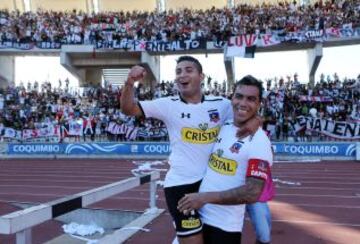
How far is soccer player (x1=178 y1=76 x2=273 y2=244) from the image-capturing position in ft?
9.45

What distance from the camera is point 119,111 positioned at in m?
26.8

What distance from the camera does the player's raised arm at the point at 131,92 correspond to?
3.33m

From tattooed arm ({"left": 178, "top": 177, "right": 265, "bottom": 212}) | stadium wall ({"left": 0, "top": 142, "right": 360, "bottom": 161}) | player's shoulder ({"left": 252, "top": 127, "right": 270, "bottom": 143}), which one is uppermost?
player's shoulder ({"left": 252, "top": 127, "right": 270, "bottom": 143})

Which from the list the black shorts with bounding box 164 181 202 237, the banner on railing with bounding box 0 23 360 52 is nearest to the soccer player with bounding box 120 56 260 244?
the black shorts with bounding box 164 181 202 237

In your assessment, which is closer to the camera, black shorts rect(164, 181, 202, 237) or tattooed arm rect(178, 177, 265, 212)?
tattooed arm rect(178, 177, 265, 212)

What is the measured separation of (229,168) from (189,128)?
553mm

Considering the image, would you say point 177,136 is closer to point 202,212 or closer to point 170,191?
point 170,191

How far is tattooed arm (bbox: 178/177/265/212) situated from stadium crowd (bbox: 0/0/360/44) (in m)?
26.1

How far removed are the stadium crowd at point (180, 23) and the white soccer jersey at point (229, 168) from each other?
25.9m

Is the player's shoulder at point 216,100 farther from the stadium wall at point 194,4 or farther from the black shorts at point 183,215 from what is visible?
the stadium wall at point 194,4

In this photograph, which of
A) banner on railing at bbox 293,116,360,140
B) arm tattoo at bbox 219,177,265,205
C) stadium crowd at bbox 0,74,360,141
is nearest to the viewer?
arm tattoo at bbox 219,177,265,205

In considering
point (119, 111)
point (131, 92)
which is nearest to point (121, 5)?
point (119, 111)

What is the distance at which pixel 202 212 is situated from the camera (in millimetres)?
3164

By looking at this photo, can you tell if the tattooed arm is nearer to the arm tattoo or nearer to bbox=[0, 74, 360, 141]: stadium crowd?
the arm tattoo
